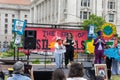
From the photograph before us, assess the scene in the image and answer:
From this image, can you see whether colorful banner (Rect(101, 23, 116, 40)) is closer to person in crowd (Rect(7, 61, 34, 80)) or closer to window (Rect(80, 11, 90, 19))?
person in crowd (Rect(7, 61, 34, 80))

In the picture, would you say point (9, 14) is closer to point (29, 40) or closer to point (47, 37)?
point (47, 37)

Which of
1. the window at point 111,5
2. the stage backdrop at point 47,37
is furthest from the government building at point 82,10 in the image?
the stage backdrop at point 47,37

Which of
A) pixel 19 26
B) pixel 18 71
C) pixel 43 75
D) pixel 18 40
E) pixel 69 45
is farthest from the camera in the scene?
pixel 18 40

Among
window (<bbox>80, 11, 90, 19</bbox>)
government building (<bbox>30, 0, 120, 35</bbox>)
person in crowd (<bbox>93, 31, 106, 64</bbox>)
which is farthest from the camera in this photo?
window (<bbox>80, 11, 90, 19</bbox>)

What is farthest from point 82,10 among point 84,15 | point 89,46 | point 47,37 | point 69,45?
point 69,45

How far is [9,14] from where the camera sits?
148 m

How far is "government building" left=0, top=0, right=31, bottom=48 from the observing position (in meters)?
146

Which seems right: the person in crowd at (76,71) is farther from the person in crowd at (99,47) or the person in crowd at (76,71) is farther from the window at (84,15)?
the window at (84,15)

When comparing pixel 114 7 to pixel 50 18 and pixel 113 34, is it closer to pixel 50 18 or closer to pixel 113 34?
pixel 50 18

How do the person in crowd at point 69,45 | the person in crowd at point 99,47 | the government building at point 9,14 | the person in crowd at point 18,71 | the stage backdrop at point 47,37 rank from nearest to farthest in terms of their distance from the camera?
the person in crowd at point 18,71 < the person in crowd at point 99,47 < the person in crowd at point 69,45 < the stage backdrop at point 47,37 < the government building at point 9,14

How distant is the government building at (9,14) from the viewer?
146000mm

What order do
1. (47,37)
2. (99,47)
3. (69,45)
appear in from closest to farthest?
(99,47), (69,45), (47,37)

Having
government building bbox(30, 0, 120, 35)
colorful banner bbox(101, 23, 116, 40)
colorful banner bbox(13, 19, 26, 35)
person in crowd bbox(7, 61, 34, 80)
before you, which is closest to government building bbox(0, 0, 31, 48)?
government building bbox(30, 0, 120, 35)

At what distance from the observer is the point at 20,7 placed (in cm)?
14875
